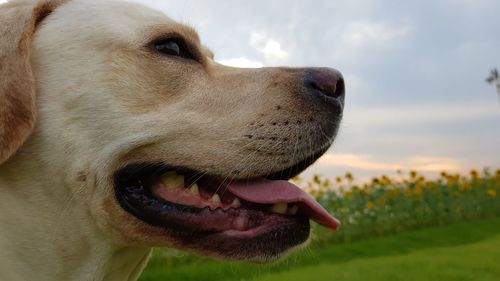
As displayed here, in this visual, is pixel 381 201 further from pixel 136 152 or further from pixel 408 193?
pixel 136 152

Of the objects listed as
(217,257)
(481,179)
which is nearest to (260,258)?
(217,257)

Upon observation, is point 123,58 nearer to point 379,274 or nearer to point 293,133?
point 293,133

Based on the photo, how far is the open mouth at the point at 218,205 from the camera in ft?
9.18

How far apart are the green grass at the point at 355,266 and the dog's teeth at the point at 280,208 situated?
10.5 ft

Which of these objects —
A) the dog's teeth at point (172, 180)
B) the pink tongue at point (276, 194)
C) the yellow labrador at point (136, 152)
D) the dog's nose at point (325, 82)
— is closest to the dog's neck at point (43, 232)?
the yellow labrador at point (136, 152)

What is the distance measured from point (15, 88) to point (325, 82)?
1.33 meters

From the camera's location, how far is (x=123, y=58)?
292 centimetres

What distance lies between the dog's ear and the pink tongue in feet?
3.02

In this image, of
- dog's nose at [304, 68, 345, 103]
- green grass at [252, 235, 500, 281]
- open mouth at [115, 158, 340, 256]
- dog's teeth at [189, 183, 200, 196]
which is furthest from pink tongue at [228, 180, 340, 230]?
green grass at [252, 235, 500, 281]

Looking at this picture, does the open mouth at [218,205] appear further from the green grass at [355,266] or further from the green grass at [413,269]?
the green grass at [413,269]

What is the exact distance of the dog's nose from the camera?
2.89 meters

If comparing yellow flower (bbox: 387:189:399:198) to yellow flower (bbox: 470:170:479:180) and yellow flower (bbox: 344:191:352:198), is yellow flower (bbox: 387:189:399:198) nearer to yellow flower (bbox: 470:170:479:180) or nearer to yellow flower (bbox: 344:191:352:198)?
yellow flower (bbox: 344:191:352:198)

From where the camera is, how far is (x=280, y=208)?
115 inches

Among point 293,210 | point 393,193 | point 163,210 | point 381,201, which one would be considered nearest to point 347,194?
point 381,201
